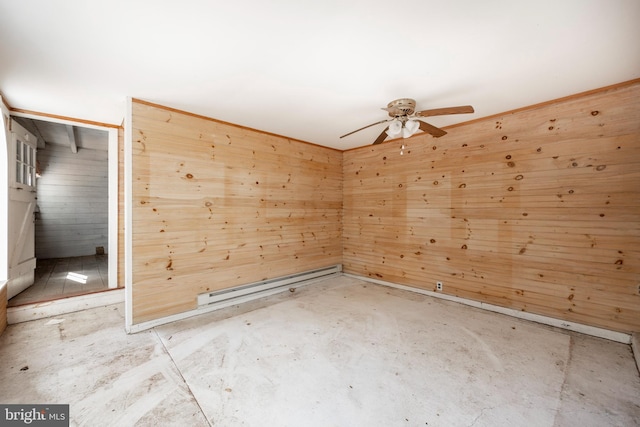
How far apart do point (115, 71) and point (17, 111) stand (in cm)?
195

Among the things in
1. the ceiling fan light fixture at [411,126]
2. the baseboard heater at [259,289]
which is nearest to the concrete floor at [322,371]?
the baseboard heater at [259,289]

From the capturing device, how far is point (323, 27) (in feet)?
5.48

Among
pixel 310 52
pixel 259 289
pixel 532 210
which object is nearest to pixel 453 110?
pixel 310 52

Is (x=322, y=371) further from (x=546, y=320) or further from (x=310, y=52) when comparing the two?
(x=546, y=320)

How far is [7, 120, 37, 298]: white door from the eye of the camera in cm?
297

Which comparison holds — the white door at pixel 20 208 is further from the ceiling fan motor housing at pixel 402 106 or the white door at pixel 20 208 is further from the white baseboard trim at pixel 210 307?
the ceiling fan motor housing at pixel 402 106

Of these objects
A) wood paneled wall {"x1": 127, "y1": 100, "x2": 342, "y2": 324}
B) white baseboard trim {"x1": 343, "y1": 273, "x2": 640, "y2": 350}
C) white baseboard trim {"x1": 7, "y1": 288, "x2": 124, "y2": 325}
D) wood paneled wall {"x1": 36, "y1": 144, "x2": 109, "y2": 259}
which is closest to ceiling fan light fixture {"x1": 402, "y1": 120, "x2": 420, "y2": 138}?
wood paneled wall {"x1": 127, "y1": 100, "x2": 342, "y2": 324}

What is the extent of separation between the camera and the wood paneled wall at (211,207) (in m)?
2.80

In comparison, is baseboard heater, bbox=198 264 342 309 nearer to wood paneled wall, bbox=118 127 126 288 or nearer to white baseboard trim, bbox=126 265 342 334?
white baseboard trim, bbox=126 265 342 334

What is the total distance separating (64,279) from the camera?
4055 mm

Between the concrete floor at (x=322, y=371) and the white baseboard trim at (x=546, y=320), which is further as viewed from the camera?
the white baseboard trim at (x=546, y=320)

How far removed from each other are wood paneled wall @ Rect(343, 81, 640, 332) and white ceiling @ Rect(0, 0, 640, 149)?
1.36ft

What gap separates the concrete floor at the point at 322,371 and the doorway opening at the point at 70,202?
7.83ft

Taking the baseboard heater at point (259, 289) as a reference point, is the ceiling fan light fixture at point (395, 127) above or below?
above
